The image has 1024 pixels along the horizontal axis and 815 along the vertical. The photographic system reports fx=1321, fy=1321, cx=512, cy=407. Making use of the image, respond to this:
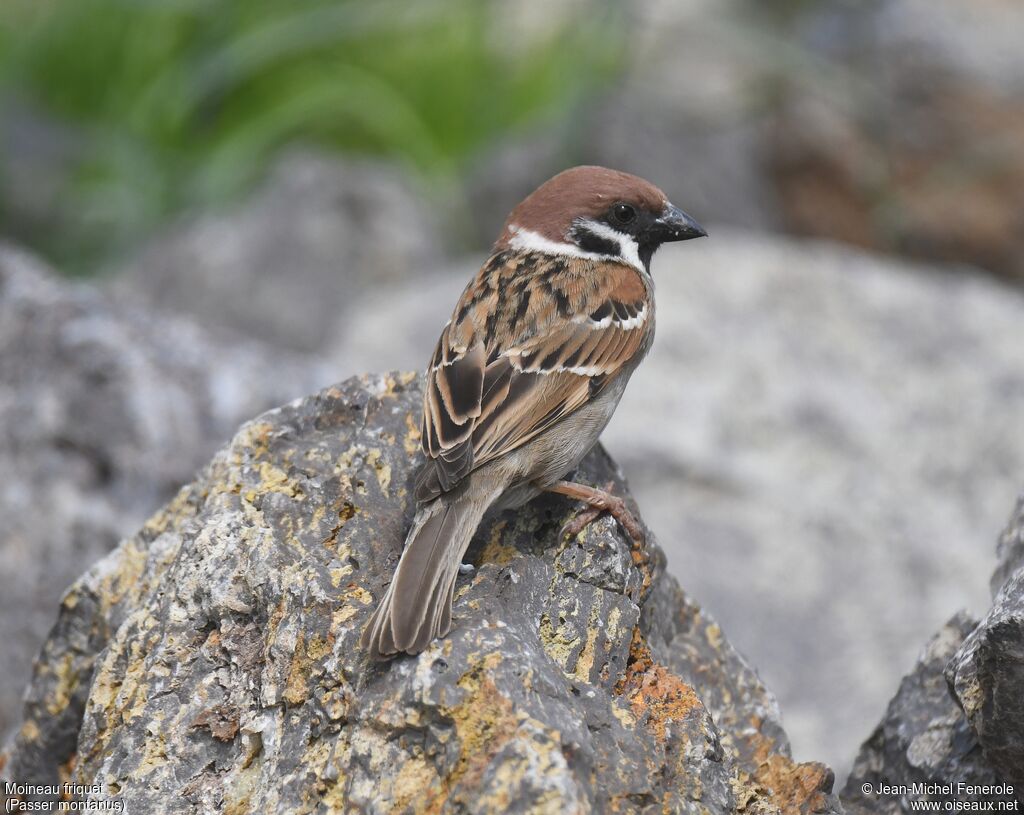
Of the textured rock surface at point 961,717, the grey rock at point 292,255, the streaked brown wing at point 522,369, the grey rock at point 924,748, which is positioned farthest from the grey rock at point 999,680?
the grey rock at point 292,255

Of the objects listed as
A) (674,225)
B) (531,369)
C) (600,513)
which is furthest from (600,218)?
(600,513)

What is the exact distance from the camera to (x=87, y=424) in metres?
5.05

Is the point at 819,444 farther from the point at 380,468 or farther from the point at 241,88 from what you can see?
the point at 241,88

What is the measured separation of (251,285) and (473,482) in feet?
17.9

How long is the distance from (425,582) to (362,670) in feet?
0.78

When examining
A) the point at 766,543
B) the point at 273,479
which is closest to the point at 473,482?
the point at 273,479

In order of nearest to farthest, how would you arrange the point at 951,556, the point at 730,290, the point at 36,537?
the point at 36,537
the point at 951,556
the point at 730,290

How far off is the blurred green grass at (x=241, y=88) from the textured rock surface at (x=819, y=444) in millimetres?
2833

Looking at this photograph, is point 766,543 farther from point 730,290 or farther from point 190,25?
point 190,25

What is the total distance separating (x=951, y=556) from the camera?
5.88 metres

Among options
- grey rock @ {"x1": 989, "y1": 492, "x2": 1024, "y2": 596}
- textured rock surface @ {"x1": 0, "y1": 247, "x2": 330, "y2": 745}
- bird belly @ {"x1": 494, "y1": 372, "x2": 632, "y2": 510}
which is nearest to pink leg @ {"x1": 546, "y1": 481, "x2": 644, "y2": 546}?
bird belly @ {"x1": 494, "y1": 372, "x2": 632, "y2": 510}

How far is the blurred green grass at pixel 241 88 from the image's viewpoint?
10141mm

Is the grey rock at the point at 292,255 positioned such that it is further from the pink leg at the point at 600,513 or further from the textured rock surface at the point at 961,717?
the textured rock surface at the point at 961,717

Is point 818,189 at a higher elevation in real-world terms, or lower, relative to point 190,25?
lower
